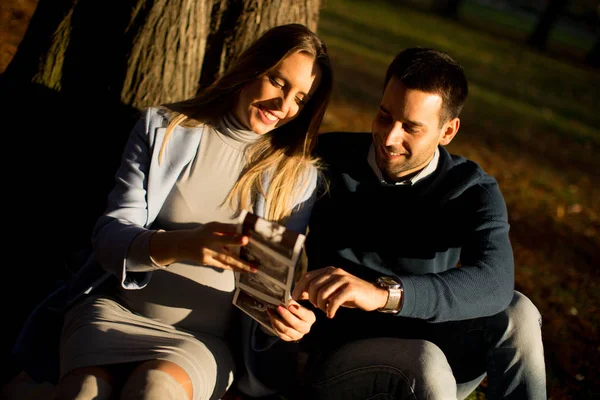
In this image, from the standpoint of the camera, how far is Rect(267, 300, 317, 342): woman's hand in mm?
2773

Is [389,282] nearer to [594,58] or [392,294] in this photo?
[392,294]

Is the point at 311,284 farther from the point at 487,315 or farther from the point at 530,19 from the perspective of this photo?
the point at 530,19

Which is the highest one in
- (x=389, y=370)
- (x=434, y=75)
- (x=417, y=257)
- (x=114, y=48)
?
(x=434, y=75)

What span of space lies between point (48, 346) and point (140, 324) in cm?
55

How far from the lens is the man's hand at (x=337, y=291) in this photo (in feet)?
8.48

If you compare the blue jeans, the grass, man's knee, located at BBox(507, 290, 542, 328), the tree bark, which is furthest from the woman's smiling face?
the grass

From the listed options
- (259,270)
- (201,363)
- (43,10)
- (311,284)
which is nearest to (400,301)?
(311,284)

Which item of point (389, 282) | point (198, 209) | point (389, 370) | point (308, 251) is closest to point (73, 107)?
point (198, 209)

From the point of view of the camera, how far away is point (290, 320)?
277cm

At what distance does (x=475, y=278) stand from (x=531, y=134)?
9.73 m

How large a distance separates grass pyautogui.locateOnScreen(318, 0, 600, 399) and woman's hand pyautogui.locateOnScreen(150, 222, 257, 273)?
2.37 metres

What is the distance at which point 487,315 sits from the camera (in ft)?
9.70

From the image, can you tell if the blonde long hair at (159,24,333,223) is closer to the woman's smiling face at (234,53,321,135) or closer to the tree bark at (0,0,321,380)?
the woman's smiling face at (234,53,321,135)

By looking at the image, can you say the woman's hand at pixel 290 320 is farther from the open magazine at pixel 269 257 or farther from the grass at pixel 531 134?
the grass at pixel 531 134
